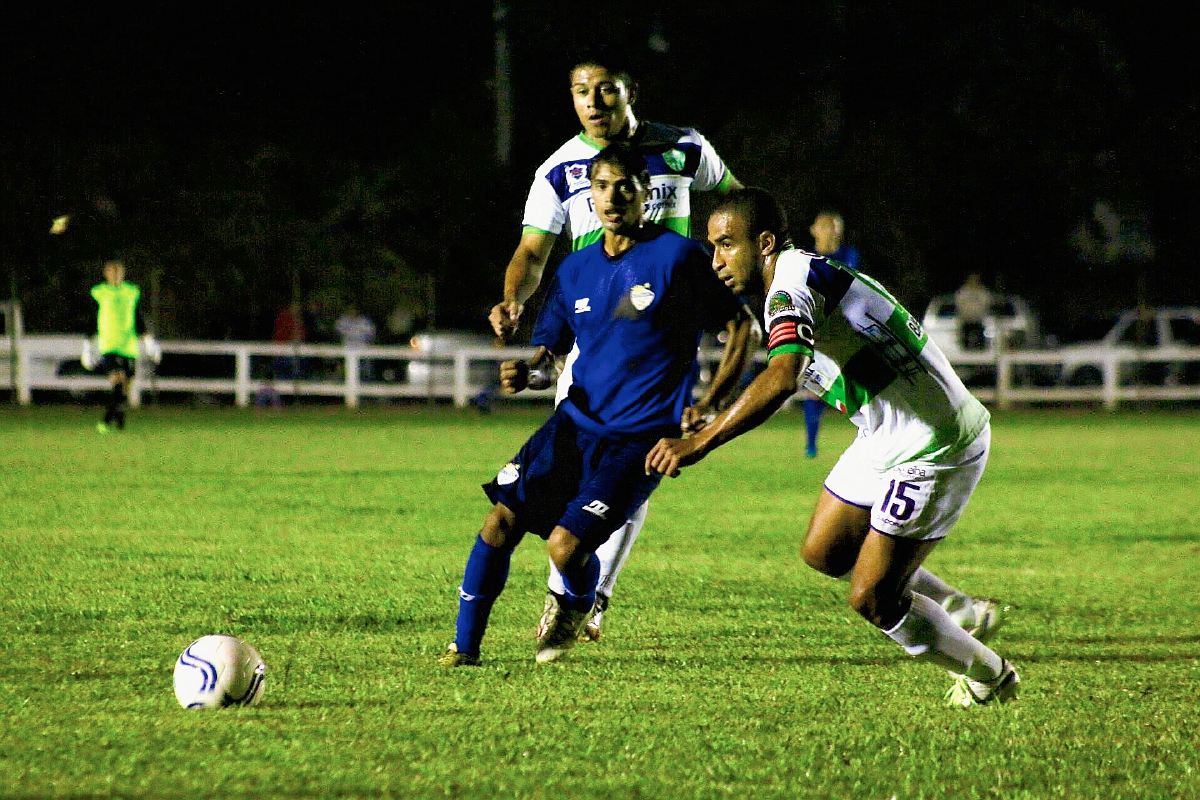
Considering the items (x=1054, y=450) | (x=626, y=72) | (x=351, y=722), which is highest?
(x=626, y=72)

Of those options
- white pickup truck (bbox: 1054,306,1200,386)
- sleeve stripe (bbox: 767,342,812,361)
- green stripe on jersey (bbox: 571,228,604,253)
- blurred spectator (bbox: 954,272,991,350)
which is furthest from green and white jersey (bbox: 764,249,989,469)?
blurred spectator (bbox: 954,272,991,350)

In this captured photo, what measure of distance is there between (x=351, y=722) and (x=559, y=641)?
1225 mm

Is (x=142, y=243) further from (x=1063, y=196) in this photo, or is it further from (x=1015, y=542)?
(x=1015, y=542)

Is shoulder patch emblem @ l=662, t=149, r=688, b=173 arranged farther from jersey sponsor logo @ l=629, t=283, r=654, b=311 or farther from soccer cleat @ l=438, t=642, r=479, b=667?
soccer cleat @ l=438, t=642, r=479, b=667

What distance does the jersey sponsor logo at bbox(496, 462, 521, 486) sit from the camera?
225 inches

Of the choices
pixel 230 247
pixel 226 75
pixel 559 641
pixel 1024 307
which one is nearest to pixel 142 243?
pixel 230 247

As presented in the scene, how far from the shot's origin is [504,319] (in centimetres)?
580

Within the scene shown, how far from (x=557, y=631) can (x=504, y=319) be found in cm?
117

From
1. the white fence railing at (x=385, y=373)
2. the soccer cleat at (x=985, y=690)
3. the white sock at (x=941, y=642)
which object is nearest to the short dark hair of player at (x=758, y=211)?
the white sock at (x=941, y=642)

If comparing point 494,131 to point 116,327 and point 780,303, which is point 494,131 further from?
point 780,303

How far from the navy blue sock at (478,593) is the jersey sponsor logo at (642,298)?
1.01 m

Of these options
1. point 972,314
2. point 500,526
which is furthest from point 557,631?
point 972,314

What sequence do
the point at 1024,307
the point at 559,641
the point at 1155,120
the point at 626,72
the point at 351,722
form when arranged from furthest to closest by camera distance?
the point at 1155,120
the point at 1024,307
the point at 626,72
the point at 559,641
the point at 351,722

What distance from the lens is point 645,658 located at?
5953mm
